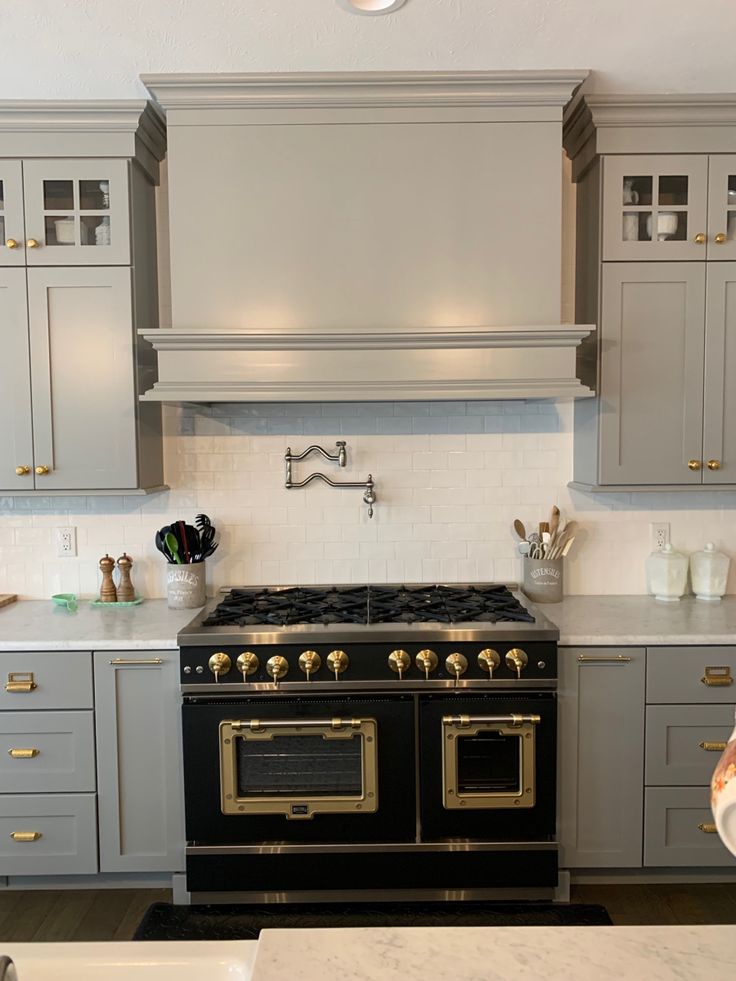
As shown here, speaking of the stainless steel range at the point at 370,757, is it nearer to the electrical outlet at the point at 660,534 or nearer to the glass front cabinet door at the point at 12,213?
the electrical outlet at the point at 660,534

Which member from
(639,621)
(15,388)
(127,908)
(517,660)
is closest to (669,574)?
(639,621)

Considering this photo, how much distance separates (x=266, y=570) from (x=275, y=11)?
6.49 feet

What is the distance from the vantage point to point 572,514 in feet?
10.3

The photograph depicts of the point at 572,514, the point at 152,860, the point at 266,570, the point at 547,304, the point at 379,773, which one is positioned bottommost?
the point at 152,860

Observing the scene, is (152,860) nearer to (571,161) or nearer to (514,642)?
(514,642)

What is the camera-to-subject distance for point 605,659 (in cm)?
255

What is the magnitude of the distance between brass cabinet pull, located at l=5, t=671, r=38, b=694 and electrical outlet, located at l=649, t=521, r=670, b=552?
2.43 m

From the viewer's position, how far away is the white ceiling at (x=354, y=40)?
211 centimetres

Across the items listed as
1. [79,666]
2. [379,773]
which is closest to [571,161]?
[379,773]

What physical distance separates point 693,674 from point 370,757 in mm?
1125

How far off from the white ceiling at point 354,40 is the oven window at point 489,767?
87.2 inches

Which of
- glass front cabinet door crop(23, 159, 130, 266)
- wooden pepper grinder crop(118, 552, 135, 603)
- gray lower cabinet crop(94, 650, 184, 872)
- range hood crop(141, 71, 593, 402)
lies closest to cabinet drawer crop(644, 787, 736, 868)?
range hood crop(141, 71, 593, 402)

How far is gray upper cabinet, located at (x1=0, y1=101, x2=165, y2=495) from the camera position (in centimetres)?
269

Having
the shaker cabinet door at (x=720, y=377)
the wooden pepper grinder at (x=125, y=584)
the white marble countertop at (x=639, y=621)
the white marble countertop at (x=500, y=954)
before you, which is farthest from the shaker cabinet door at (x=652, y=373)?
the white marble countertop at (x=500, y=954)
